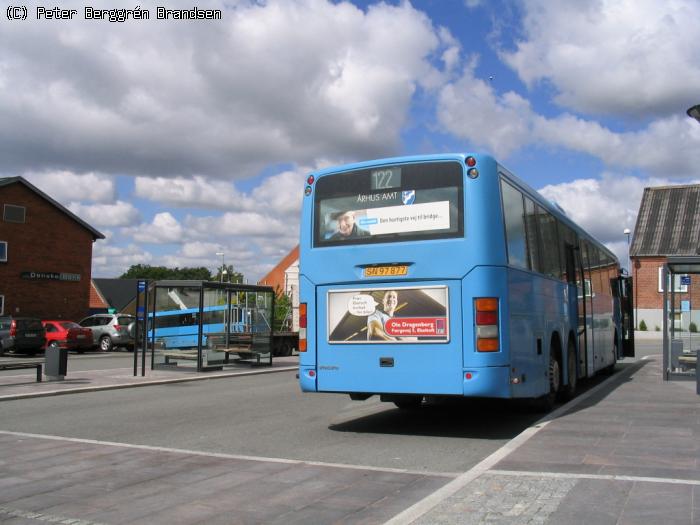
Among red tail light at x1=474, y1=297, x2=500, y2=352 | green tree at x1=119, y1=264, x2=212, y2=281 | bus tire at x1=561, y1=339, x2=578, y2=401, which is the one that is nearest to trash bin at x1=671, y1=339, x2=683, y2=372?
bus tire at x1=561, y1=339, x2=578, y2=401

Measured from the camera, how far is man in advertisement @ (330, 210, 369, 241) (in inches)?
385

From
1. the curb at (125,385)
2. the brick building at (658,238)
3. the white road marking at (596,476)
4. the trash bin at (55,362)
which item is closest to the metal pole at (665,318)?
the white road marking at (596,476)

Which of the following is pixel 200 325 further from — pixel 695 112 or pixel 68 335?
pixel 68 335

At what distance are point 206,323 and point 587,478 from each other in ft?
55.5

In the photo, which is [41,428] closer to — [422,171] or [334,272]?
[334,272]

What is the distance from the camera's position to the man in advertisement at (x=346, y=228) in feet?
32.1

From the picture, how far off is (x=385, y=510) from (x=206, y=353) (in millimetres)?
16085

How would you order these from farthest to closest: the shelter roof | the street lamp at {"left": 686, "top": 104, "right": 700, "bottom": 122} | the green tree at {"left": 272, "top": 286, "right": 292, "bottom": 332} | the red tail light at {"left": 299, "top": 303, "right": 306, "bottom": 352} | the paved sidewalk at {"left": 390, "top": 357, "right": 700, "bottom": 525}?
the shelter roof
the green tree at {"left": 272, "top": 286, "right": 292, "bottom": 332}
the street lamp at {"left": 686, "top": 104, "right": 700, "bottom": 122}
the red tail light at {"left": 299, "top": 303, "right": 306, "bottom": 352}
the paved sidewalk at {"left": 390, "top": 357, "right": 700, "bottom": 525}

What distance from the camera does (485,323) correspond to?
8891 millimetres

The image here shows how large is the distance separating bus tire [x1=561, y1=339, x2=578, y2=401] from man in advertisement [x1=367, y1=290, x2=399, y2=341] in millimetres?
4693

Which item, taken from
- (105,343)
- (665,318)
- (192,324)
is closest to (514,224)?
(665,318)

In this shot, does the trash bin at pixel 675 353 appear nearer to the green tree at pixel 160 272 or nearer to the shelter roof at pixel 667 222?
the shelter roof at pixel 667 222

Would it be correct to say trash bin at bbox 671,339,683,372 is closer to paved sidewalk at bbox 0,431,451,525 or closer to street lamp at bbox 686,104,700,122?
street lamp at bbox 686,104,700,122

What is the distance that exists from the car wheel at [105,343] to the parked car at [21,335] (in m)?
3.98
